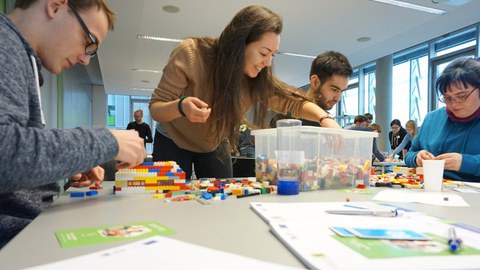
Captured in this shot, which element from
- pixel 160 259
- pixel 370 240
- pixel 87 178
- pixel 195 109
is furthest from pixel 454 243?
pixel 87 178

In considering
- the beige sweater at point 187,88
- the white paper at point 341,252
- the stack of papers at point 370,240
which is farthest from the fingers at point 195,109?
the white paper at point 341,252

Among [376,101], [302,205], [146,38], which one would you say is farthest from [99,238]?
[376,101]

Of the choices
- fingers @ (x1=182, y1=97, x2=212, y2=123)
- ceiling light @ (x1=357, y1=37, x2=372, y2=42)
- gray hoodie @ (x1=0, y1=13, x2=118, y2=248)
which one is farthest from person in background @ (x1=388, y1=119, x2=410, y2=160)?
gray hoodie @ (x1=0, y1=13, x2=118, y2=248)

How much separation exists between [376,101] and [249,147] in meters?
4.51

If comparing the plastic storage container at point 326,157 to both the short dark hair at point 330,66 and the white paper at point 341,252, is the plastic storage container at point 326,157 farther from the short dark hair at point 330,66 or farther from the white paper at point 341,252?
the short dark hair at point 330,66

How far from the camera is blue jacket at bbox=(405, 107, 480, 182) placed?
1382 millimetres

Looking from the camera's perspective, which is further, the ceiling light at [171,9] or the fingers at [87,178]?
the ceiling light at [171,9]

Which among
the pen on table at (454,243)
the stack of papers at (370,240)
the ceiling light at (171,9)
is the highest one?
the ceiling light at (171,9)

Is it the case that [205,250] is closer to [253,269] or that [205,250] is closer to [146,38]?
[253,269]

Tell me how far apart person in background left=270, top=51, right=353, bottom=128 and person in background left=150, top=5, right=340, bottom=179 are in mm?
421

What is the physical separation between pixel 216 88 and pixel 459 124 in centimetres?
120

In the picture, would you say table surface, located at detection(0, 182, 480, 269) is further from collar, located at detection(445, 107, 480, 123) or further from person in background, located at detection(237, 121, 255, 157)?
person in background, located at detection(237, 121, 255, 157)

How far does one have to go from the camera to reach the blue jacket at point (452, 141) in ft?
4.53

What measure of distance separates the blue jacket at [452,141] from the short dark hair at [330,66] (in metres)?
0.52
